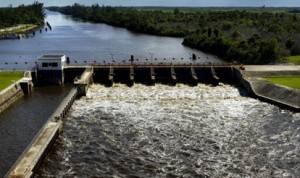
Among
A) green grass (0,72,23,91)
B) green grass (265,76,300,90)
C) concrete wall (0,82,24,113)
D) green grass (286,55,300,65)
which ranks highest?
green grass (286,55,300,65)

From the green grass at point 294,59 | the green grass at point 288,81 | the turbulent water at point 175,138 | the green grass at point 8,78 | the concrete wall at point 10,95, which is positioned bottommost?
the turbulent water at point 175,138

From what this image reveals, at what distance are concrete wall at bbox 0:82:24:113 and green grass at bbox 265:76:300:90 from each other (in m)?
37.4

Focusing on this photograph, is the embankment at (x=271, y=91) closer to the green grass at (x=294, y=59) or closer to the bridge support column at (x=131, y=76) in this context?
the green grass at (x=294, y=59)

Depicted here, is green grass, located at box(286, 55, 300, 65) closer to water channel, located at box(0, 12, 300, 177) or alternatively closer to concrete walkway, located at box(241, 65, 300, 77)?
concrete walkway, located at box(241, 65, 300, 77)

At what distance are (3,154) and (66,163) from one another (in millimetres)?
6475

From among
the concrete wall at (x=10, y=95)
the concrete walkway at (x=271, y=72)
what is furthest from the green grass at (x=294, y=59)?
the concrete wall at (x=10, y=95)

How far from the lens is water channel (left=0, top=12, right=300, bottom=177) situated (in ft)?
123

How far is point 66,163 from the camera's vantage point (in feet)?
126

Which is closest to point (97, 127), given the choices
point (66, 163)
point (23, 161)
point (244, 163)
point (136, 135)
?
point (136, 135)

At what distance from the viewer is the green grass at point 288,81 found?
60594 millimetres

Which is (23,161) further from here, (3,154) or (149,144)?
(149,144)

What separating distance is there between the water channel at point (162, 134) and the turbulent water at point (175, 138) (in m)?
0.09

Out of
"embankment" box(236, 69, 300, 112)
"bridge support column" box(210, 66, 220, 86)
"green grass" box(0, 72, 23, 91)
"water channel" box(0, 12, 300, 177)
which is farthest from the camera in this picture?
"bridge support column" box(210, 66, 220, 86)

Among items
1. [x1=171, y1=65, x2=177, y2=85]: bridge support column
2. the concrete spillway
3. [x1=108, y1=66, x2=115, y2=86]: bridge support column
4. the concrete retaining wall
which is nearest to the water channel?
the concrete retaining wall
